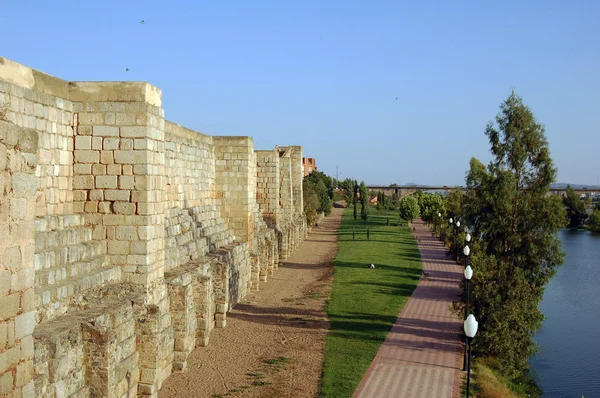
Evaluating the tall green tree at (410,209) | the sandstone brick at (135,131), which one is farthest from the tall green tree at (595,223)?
the sandstone brick at (135,131)

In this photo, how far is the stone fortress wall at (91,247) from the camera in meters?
4.57

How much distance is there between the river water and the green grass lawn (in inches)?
152

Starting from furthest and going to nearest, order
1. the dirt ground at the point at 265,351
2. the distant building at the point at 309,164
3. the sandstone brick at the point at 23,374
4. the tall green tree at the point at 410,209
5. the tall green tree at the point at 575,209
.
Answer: the distant building at the point at 309,164
the tall green tree at the point at 575,209
the tall green tree at the point at 410,209
the dirt ground at the point at 265,351
the sandstone brick at the point at 23,374

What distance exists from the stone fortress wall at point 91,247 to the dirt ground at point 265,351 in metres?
0.45

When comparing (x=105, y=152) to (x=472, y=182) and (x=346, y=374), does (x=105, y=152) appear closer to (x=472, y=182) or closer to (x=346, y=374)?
(x=346, y=374)

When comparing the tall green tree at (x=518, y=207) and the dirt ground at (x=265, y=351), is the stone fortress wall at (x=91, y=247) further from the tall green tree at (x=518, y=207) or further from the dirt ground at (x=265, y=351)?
the tall green tree at (x=518, y=207)

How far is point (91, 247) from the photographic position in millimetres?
7945

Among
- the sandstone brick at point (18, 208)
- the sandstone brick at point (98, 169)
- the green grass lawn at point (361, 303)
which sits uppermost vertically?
the sandstone brick at point (98, 169)

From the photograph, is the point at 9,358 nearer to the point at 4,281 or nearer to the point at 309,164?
the point at 4,281

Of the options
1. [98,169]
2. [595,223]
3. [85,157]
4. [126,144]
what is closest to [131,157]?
[126,144]

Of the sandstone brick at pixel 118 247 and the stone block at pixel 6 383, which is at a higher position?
the sandstone brick at pixel 118 247

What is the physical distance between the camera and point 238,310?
15539 mm

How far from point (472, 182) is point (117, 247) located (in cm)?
1101

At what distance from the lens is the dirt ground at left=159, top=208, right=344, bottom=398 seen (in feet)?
31.6
